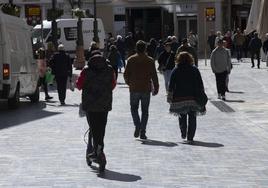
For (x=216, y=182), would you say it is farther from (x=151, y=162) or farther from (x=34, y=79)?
(x=34, y=79)

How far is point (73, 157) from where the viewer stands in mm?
12289

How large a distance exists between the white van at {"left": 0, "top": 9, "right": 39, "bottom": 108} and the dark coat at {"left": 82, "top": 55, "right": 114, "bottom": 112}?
9.70 meters

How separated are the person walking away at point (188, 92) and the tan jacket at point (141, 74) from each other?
0.59m

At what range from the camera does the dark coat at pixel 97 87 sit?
1098cm

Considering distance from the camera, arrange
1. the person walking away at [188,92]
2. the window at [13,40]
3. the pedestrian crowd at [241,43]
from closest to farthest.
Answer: the person walking away at [188,92] < the window at [13,40] < the pedestrian crowd at [241,43]

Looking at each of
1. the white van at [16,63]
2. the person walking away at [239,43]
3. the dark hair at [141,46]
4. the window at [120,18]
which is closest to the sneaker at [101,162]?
the dark hair at [141,46]

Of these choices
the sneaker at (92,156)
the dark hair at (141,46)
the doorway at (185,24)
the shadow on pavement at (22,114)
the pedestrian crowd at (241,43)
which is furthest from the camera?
the doorway at (185,24)

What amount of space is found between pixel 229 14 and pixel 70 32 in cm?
2101

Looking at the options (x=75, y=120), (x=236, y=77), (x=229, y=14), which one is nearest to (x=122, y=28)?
(x=229, y=14)

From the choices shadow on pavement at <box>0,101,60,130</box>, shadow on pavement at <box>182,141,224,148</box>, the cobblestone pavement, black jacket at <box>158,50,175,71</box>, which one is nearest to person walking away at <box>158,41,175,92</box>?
black jacket at <box>158,50,175,71</box>

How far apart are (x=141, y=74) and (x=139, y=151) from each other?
6.81 ft

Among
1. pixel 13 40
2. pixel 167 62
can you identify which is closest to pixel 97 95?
pixel 13 40

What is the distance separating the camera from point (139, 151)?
12.9 metres

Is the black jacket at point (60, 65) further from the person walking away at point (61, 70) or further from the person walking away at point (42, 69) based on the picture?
the person walking away at point (42, 69)
